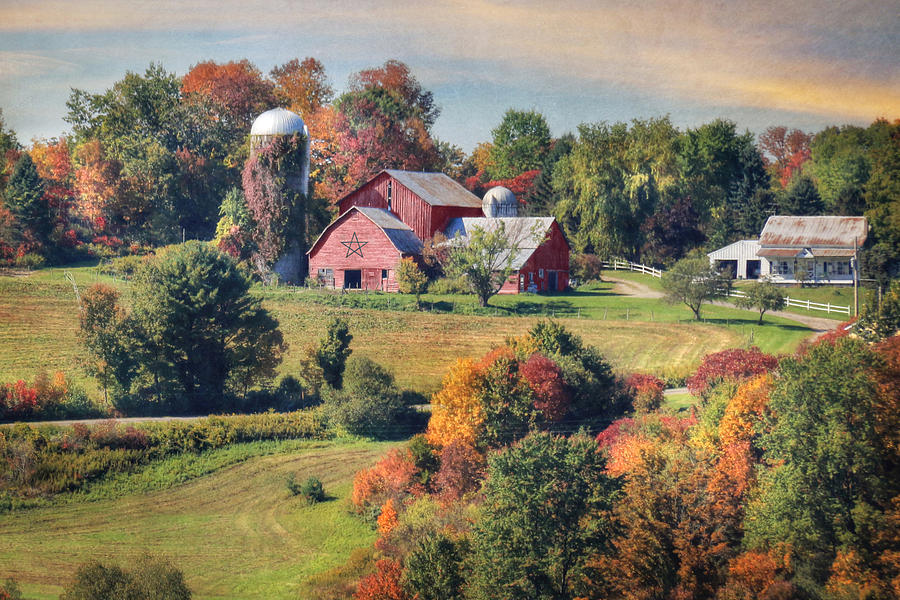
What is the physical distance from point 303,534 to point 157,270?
29.9ft

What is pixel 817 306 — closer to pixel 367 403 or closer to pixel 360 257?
pixel 367 403

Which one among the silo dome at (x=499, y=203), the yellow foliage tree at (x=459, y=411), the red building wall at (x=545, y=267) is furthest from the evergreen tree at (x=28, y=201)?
the silo dome at (x=499, y=203)

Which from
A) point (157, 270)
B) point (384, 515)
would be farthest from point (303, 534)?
point (157, 270)

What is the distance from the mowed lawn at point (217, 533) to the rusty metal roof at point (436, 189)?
499 inches

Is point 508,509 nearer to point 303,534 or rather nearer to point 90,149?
point 303,534

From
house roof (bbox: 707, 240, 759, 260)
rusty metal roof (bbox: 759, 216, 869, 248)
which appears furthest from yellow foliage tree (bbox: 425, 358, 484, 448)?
rusty metal roof (bbox: 759, 216, 869, 248)

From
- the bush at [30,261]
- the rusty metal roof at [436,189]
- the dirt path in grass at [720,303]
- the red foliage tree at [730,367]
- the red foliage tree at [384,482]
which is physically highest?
the rusty metal roof at [436,189]

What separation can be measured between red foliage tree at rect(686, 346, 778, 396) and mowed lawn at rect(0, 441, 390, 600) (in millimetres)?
6977

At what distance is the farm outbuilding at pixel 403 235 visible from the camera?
88.3 ft

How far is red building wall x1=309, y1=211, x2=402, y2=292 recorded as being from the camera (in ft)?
89.0

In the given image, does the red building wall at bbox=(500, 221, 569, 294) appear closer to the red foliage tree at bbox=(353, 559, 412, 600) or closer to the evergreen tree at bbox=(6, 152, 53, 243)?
the red foliage tree at bbox=(353, 559, 412, 600)

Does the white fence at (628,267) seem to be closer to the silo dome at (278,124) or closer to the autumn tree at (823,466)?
the silo dome at (278,124)

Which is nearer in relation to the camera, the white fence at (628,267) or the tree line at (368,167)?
the tree line at (368,167)

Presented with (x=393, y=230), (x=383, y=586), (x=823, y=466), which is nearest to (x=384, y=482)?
(x=383, y=586)
